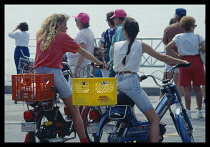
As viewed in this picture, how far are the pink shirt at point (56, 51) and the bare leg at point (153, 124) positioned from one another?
48.7 inches

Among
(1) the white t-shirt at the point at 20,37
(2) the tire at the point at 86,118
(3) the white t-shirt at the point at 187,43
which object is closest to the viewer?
(2) the tire at the point at 86,118

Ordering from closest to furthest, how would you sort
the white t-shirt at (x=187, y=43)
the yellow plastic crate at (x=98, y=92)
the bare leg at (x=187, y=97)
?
the yellow plastic crate at (x=98, y=92) < the white t-shirt at (x=187, y=43) < the bare leg at (x=187, y=97)

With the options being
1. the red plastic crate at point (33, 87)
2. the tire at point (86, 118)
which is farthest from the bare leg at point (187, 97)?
the red plastic crate at point (33, 87)

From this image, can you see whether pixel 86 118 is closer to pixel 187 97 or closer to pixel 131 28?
pixel 131 28

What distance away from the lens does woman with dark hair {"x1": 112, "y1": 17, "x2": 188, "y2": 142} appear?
731cm

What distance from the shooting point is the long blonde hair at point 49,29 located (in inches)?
303

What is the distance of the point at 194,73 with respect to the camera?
434 inches

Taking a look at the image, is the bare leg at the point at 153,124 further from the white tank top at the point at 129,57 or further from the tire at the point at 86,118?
the tire at the point at 86,118

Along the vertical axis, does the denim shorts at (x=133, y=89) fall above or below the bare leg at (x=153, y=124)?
above

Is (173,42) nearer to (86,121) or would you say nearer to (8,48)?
(86,121)

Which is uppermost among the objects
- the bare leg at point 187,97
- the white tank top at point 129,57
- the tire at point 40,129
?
the white tank top at point 129,57

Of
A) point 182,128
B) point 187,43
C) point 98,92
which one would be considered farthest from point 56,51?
point 187,43

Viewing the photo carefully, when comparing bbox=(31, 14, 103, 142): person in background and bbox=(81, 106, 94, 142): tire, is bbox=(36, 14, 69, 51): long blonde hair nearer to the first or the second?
bbox=(31, 14, 103, 142): person in background

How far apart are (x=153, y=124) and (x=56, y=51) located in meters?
1.49
